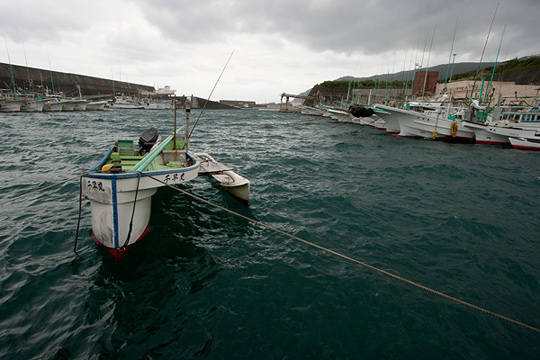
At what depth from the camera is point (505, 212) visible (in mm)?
9453

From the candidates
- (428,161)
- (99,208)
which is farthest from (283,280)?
(428,161)

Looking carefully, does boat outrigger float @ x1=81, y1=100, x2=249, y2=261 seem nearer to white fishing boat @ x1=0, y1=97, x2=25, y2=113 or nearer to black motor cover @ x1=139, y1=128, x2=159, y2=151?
black motor cover @ x1=139, y1=128, x2=159, y2=151

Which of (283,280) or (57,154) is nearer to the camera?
(283,280)

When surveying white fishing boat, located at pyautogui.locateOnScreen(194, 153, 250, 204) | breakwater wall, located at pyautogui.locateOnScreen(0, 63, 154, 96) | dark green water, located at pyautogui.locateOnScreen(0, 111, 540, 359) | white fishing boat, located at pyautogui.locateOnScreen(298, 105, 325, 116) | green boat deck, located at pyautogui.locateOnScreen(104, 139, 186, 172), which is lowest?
dark green water, located at pyautogui.locateOnScreen(0, 111, 540, 359)

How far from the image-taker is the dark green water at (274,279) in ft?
13.4

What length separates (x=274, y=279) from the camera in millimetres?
5516

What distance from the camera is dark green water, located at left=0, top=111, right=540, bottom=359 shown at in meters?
4.09

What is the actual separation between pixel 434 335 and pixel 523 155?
26.6m

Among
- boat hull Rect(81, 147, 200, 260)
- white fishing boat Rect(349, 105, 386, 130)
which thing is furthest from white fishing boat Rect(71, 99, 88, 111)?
boat hull Rect(81, 147, 200, 260)

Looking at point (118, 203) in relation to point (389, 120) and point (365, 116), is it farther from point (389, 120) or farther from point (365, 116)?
point (389, 120)

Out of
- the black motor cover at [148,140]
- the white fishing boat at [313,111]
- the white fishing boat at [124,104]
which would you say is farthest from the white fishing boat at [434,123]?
the white fishing boat at [124,104]

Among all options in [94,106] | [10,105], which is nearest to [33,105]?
[10,105]

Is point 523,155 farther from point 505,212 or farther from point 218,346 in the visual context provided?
point 218,346

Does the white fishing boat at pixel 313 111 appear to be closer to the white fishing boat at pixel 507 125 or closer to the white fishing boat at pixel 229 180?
the white fishing boat at pixel 507 125
